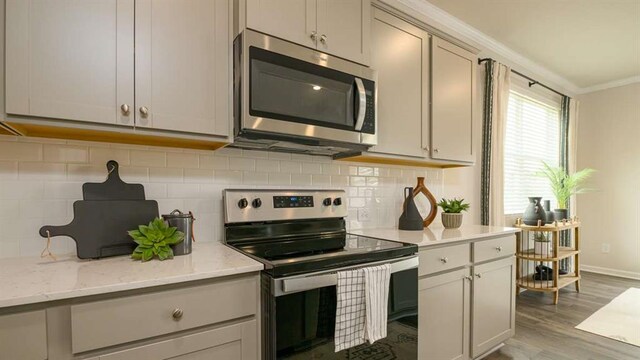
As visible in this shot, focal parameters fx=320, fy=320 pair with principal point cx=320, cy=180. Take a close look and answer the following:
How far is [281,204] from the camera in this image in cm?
182

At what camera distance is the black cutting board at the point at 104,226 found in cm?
125

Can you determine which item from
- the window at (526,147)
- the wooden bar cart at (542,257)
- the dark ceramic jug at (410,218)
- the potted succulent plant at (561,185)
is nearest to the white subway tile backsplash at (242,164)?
the dark ceramic jug at (410,218)

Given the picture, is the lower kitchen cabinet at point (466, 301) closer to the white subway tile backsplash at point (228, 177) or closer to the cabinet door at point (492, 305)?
the cabinet door at point (492, 305)

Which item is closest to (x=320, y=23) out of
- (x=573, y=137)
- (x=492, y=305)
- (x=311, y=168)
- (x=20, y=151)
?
(x=311, y=168)

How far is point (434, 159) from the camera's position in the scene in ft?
7.81

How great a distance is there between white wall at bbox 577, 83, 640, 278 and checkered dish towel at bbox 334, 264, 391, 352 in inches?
197

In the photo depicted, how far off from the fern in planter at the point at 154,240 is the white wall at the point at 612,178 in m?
5.84

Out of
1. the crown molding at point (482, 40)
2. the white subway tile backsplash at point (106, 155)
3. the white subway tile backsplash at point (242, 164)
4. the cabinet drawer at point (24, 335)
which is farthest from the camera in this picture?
the crown molding at point (482, 40)

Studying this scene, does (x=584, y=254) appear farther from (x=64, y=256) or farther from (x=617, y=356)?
(x=64, y=256)

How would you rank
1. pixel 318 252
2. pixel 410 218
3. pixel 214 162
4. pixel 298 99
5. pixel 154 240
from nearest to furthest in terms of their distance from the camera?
pixel 154 240 → pixel 318 252 → pixel 298 99 → pixel 214 162 → pixel 410 218

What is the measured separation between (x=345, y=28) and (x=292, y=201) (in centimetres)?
102

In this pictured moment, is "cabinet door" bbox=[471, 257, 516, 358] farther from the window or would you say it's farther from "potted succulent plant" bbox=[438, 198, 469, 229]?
the window

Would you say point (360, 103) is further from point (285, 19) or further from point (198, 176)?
point (198, 176)

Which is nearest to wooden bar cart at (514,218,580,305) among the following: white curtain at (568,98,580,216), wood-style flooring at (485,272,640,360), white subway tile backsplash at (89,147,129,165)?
wood-style flooring at (485,272,640,360)
